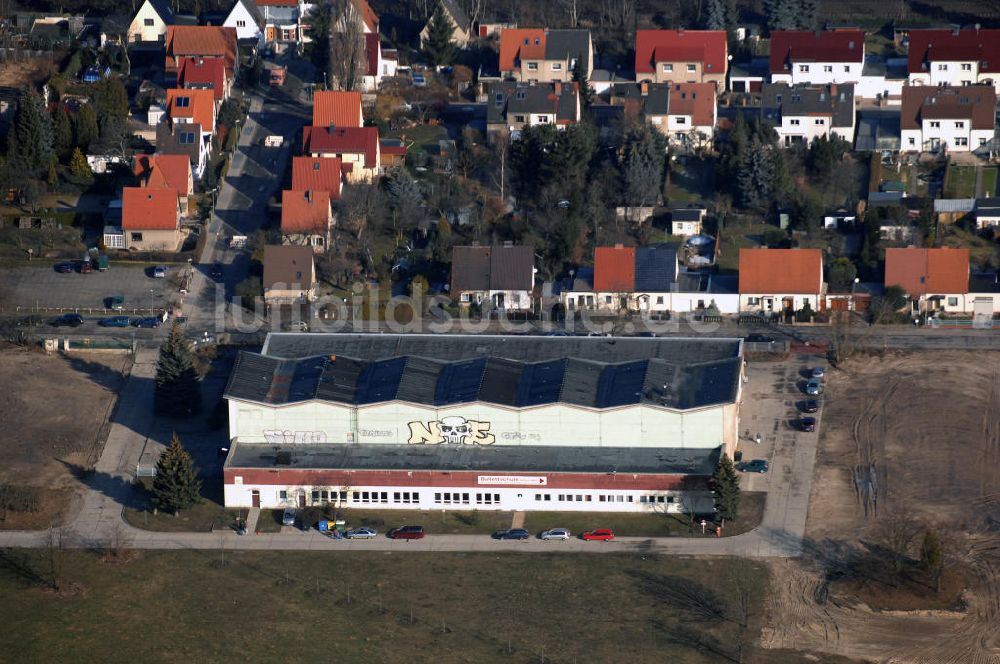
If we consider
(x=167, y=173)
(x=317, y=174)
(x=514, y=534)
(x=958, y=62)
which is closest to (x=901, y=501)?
(x=514, y=534)

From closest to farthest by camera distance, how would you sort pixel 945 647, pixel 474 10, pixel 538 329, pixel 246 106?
pixel 945 647, pixel 538 329, pixel 246 106, pixel 474 10

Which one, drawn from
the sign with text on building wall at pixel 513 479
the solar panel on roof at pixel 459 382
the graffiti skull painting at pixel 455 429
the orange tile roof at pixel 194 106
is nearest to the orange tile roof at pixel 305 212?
the orange tile roof at pixel 194 106

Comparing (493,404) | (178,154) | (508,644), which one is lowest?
(508,644)

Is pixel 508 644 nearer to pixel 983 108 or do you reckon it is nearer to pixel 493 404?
pixel 493 404

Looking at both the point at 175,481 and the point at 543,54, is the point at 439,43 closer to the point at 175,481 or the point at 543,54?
the point at 543,54

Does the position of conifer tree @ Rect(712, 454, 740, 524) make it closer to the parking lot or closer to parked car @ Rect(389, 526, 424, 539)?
parked car @ Rect(389, 526, 424, 539)

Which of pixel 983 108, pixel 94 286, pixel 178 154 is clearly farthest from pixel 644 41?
pixel 94 286

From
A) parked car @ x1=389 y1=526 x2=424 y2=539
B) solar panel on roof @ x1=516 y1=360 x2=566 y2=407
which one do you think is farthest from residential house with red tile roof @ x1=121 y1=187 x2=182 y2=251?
parked car @ x1=389 y1=526 x2=424 y2=539

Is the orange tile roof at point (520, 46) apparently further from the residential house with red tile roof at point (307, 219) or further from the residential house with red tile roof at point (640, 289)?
the residential house with red tile roof at point (640, 289)
